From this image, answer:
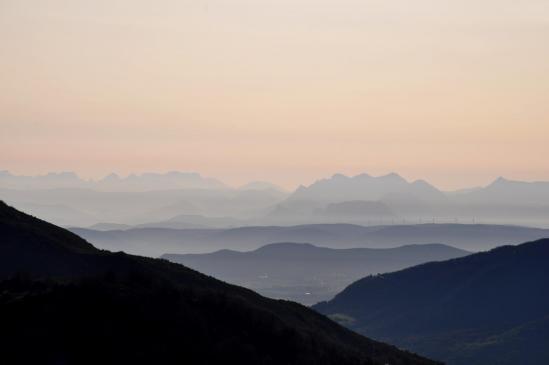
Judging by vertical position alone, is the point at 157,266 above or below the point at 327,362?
above

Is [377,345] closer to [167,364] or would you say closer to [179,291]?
[179,291]

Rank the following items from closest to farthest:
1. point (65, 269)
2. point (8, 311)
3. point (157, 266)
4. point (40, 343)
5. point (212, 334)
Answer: point (40, 343) → point (8, 311) → point (212, 334) → point (65, 269) → point (157, 266)

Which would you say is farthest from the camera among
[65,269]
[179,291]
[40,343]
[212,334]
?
[65,269]

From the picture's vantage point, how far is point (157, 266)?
13850 centimetres

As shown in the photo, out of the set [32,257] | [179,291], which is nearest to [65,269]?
[32,257]

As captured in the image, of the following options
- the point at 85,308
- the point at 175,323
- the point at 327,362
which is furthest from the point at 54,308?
the point at 327,362

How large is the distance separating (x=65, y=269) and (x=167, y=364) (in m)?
59.5

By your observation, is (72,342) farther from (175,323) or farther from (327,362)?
(327,362)

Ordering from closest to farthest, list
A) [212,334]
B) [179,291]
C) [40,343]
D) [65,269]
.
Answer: [40,343]
[212,334]
[179,291]
[65,269]

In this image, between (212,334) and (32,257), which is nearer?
(212,334)

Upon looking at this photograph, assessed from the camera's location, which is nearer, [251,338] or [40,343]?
[40,343]

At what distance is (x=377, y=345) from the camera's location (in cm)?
13138

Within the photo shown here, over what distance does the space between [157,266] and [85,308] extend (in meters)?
59.6

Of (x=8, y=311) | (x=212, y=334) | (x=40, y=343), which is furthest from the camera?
(x=212, y=334)
